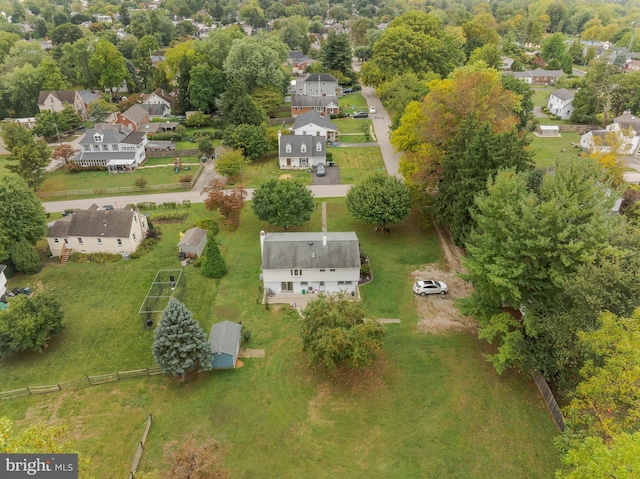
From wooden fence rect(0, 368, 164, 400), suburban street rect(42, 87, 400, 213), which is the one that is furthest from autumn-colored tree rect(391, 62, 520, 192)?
wooden fence rect(0, 368, 164, 400)

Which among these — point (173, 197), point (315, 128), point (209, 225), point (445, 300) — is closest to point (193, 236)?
point (209, 225)

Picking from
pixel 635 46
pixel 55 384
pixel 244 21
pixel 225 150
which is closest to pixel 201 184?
pixel 225 150

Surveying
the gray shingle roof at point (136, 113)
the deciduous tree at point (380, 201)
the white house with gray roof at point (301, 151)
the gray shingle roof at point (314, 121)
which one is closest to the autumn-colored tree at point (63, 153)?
the gray shingle roof at point (136, 113)

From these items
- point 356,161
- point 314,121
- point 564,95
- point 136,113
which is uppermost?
point 564,95

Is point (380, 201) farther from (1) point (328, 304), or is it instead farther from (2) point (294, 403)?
(2) point (294, 403)

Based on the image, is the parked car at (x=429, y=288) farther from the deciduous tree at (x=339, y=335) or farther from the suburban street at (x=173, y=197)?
the suburban street at (x=173, y=197)

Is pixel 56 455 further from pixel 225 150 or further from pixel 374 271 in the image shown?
pixel 225 150
